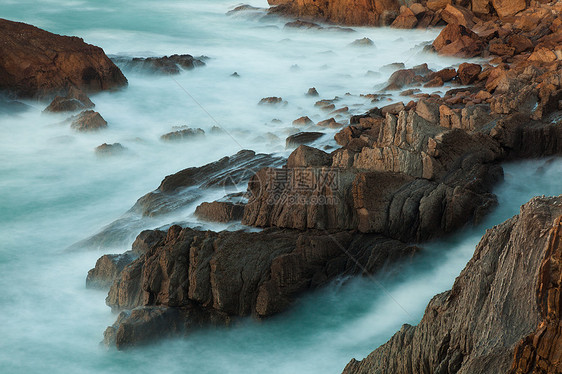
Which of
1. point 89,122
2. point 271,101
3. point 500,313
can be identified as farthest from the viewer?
point 271,101

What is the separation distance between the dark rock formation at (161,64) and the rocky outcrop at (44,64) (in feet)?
7.53

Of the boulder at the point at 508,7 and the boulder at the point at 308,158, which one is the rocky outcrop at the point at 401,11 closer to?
the boulder at the point at 508,7

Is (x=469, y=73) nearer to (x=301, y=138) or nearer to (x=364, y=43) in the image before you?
(x=301, y=138)

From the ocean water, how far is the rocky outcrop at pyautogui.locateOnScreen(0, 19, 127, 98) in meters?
0.69

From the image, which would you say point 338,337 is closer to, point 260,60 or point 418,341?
point 418,341

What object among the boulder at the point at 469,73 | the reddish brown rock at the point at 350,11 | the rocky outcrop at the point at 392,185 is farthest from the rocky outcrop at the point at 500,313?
the reddish brown rock at the point at 350,11

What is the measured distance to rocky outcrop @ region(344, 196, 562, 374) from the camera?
18.2 ft

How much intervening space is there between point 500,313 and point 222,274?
434 centimetres

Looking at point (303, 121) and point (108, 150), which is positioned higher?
point (303, 121)

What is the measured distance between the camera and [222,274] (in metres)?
9.37

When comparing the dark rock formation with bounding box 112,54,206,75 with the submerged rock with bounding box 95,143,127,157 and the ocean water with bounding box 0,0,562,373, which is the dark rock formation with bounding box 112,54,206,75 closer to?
the ocean water with bounding box 0,0,562,373

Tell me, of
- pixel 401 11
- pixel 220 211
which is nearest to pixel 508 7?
pixel 401 11

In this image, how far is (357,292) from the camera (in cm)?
986

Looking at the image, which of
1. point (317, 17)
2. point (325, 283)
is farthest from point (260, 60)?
point (325, 283)
